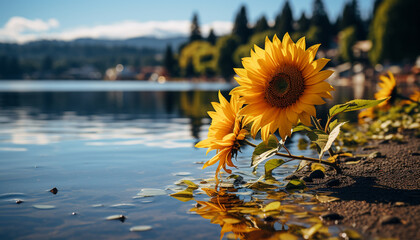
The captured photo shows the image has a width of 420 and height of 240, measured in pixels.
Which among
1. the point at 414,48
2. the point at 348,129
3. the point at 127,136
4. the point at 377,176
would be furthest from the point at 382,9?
the point at 377,176

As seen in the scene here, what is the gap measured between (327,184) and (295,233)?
4.71ft

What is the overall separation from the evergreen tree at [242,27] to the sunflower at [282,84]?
107 metres

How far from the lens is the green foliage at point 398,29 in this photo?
139 feet

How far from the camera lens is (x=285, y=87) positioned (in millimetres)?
3318

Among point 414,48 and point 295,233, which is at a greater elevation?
point 414,48

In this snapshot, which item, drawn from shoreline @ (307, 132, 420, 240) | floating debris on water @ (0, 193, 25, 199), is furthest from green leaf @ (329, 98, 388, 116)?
floating debris on water @ (0, 193, 25, 199)

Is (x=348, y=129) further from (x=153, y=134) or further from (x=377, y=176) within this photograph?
(x=377, y=176)

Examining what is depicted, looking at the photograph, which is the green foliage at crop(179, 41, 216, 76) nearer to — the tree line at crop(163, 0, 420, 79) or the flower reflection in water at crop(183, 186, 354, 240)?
the tree line at crop(163, 0, 420, 79)

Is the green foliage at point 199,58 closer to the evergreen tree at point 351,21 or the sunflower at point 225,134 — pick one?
the evergreen tree at point 351,21

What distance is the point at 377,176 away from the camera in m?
4.27

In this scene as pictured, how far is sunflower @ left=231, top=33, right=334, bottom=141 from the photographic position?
3.26m

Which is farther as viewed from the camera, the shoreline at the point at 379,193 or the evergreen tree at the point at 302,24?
the evergreen tree at the point at 302,24

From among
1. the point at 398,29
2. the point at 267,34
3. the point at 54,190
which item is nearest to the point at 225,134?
the point at 54,190

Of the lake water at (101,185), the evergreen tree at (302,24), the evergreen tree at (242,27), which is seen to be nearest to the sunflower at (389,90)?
the lake water at (101,185)
